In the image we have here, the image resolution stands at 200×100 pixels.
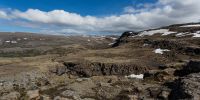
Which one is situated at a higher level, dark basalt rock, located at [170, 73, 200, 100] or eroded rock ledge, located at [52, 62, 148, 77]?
dark basalt rock, located at [170, 73, 200, 100]

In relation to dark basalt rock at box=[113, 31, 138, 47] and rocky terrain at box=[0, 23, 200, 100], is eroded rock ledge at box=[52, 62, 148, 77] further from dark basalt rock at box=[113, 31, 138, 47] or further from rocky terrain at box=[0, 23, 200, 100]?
dark basalt rock at box=[113, 31, 138, 47]

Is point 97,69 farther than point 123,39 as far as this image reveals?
No

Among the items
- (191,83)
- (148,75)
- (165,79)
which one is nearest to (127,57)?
(148,75)

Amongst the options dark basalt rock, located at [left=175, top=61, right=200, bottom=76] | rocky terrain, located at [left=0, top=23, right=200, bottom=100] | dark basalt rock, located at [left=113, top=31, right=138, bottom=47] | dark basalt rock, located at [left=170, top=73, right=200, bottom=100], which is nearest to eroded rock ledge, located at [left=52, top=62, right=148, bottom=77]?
rocky terrain, located at [left=0, top=23, right=200, bottom=100]

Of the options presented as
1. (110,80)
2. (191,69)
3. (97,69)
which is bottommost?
(97,69)

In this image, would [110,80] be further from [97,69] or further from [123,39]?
[123,39]

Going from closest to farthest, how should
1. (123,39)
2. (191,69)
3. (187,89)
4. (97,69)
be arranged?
1. (187,89)
2. (191,69)
3. (97,69)
4. (123,39)

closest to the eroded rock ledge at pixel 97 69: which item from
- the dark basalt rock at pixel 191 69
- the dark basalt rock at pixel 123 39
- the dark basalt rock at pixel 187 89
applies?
the dark basalt rock at pixel 191 69

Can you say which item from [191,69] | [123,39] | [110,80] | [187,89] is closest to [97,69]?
[110,80]

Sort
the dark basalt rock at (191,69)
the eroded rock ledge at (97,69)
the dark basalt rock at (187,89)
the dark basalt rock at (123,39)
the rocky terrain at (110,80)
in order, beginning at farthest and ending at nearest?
the dark basalt rock at (123,39) < the eroded rock ledge at (97,69) < the dark basalt rock at (191,69) < the rocky terrain at (110,80) < the dark basalt rock at (187,89)

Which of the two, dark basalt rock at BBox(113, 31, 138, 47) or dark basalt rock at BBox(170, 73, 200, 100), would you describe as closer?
dark basalt rock at BBox(170, 73, 200, 100)

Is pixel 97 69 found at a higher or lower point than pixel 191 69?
lower

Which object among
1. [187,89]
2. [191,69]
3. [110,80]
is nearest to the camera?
[187,89]

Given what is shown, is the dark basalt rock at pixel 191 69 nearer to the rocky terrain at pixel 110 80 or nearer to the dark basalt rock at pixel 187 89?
the rocky terrain at pixel 110 80
